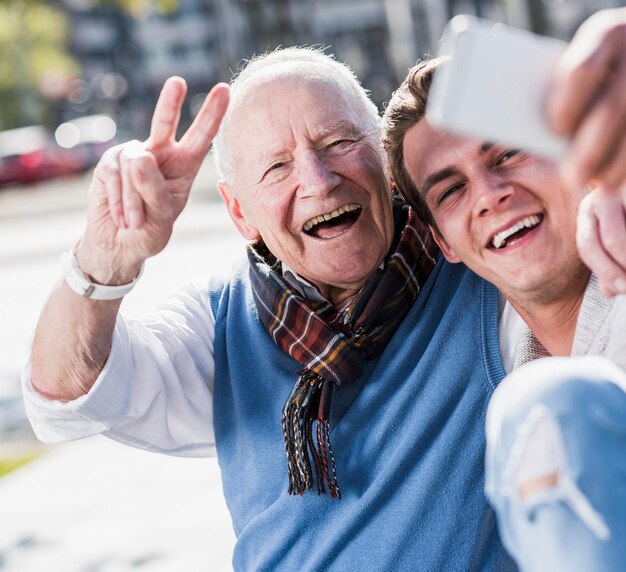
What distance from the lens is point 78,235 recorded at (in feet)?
45.4

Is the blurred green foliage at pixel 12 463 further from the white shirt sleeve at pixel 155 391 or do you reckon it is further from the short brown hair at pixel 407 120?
the short brown hair at pixel 407 120

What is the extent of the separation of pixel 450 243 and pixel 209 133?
67 centimetres

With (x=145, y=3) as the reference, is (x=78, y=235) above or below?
below

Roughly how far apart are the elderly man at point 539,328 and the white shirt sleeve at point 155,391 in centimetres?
73

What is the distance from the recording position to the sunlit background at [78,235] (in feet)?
13.8

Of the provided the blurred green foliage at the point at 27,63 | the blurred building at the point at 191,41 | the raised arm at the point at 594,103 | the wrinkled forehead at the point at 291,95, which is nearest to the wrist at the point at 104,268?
the wrinkled forehead at the point at 291,95

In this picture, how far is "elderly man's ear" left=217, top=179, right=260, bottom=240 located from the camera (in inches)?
112

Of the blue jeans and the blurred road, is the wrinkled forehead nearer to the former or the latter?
the blurred road

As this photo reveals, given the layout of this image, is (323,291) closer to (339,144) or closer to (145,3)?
(339,144)

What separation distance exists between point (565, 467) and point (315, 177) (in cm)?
141

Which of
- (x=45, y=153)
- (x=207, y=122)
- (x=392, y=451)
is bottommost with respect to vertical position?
(x=45, y=153)

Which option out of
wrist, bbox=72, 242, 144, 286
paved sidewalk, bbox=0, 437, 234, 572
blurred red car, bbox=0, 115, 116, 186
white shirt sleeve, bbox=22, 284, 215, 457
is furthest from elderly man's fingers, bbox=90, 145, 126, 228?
blurred red car, bbox=0, 115, 116, 186

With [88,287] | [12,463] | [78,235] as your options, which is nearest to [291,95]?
[88,287]

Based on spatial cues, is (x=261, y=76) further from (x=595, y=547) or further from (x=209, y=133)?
(x=595, y=547)
